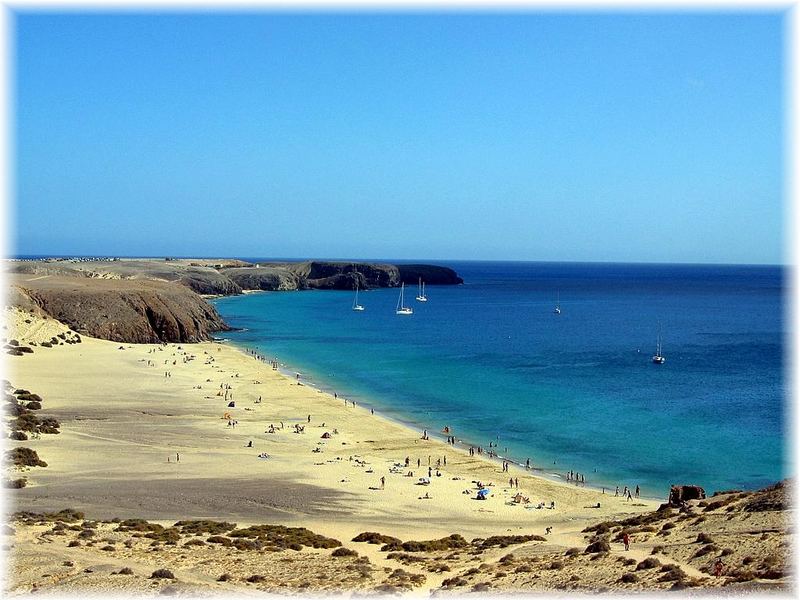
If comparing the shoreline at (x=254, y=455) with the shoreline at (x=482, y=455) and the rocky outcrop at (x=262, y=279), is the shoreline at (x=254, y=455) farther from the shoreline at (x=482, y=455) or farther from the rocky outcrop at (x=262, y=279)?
the rocky outcrop at (x=262, y=279)

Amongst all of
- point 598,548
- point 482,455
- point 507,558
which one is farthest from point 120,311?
point 598,548

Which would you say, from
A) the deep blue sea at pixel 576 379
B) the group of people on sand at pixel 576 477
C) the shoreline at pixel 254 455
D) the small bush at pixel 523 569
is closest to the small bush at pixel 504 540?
the shoreline at pixel 254 455

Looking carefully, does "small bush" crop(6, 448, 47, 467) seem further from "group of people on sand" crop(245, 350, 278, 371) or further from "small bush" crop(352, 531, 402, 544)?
"group of people on sand" crop(245, 350, 278, 371)

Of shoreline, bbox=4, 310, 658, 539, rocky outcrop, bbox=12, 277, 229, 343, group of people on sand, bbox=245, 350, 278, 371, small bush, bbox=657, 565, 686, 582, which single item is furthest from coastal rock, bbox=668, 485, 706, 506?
rocky outcrop, bbox=12, 277, 229, 343

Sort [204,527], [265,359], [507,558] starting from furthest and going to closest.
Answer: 1. [265,359]
2. [204,527]
3. [507,558]

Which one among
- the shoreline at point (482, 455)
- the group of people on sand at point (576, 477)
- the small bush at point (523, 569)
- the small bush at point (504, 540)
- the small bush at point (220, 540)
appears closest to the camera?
the small bush at point (523, 569)

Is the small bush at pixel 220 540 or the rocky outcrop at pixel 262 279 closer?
the small bush at pixel 220 540

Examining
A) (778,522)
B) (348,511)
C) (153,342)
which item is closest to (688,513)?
(778,522)

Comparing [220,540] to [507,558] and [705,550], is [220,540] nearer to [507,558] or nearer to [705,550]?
[507,558]
